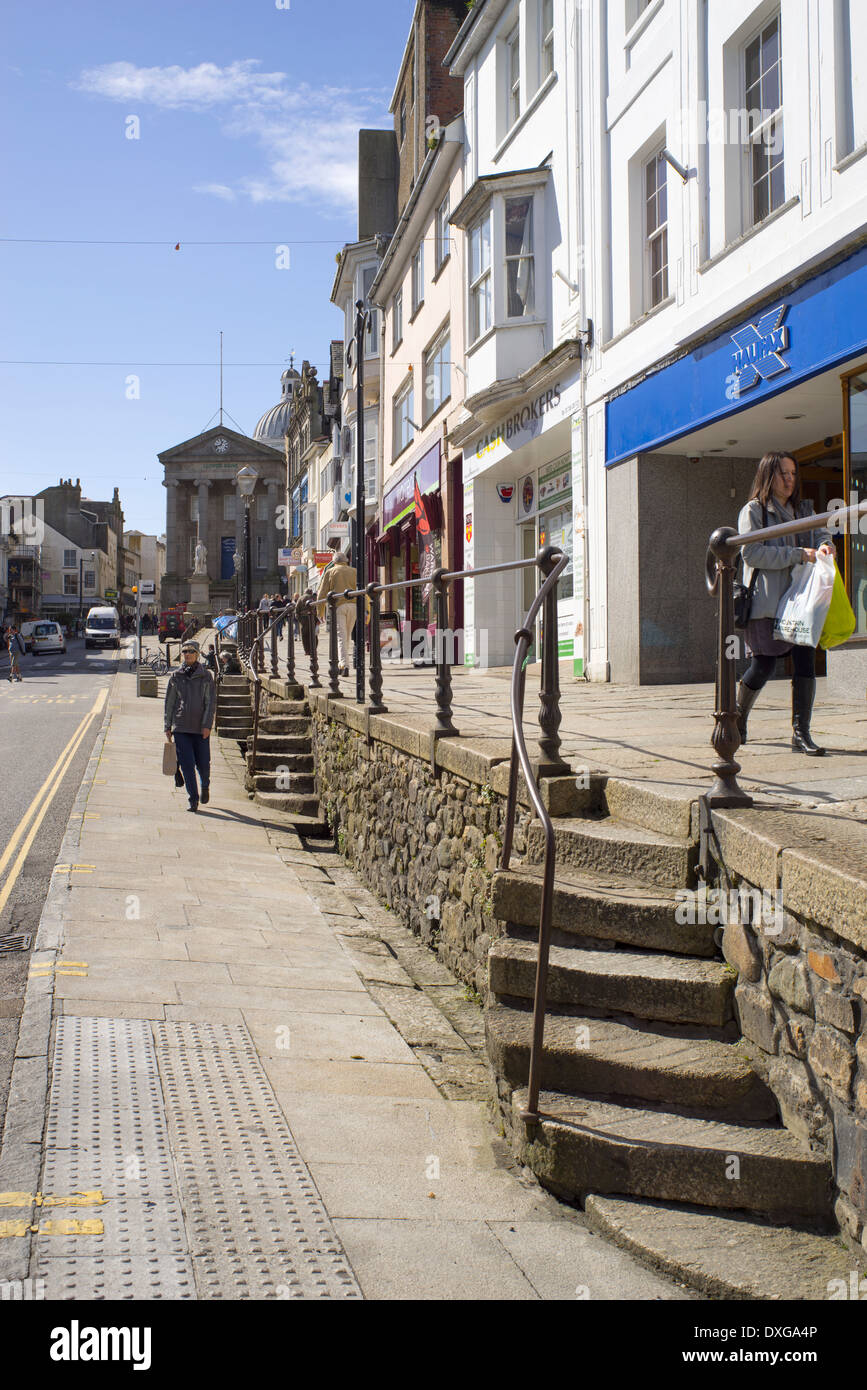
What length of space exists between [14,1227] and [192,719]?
31.5 ft

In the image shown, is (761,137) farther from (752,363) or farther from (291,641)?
(291,641)

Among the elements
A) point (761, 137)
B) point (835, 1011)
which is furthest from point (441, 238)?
point (835, 1011)

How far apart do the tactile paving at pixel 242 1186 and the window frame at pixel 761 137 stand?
830cm

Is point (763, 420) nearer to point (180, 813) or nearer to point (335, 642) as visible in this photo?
point (335, 642)

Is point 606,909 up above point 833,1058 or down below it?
above

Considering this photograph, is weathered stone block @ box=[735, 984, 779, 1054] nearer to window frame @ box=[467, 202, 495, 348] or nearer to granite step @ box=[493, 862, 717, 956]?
granite step @ box=[493, 862, 717, 956]

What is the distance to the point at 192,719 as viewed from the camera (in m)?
12.7

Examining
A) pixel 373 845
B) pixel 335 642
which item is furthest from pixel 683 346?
pixel 373 845

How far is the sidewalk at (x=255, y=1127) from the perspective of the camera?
3.21 meters

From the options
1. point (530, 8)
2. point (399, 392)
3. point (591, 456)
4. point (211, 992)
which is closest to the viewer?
point (211, 992)

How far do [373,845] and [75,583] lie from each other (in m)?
103

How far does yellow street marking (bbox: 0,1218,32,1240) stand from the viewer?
325 centimetres

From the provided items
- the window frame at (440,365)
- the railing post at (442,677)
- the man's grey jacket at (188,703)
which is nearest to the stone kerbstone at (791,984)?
the railing post at (442,677)

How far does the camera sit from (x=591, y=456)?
44.4ft
